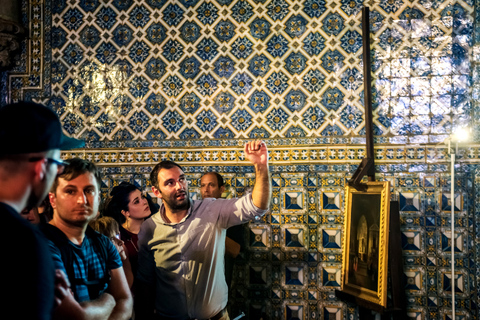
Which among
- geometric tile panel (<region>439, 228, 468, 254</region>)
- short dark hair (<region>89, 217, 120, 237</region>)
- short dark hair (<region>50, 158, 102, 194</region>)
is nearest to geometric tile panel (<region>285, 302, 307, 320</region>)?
geometric tile panel (<region>439, 228, 468, 254</region>)

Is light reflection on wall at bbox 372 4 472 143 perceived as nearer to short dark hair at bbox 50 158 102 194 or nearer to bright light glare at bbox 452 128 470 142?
bright light glare at bbox 452 128 470 142

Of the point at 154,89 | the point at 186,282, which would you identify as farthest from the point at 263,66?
the point at 186,282

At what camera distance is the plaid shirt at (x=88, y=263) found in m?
1.97

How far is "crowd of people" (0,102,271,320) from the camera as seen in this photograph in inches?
47.4

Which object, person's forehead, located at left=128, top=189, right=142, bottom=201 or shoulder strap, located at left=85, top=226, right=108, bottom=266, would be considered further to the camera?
person's forehead, located at left=128, top=189, right=142, bottom=201

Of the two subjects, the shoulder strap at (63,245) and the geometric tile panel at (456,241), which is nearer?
the shoulder strap at (63,245)

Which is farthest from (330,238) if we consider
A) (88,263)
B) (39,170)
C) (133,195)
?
(39,170)

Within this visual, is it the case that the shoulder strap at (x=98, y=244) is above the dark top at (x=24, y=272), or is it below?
below

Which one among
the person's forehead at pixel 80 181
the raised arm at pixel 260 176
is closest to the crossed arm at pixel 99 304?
the person's forehead at pixel 80 181

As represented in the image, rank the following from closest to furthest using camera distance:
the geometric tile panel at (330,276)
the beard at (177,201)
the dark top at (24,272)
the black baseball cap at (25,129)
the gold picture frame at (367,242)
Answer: the dark top at (24,272)
the black baseball cap at (25,129)
the beard at (177,201)
the gold picture frame at (367,242)
the geometric tile panel at (330,276)

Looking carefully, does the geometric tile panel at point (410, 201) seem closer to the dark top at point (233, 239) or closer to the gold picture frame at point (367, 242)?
the gold picture frame at point (367, 242)

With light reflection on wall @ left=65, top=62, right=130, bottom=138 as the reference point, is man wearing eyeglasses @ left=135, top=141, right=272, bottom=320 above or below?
below

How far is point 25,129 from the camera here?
135cm

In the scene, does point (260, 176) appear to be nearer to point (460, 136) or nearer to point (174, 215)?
point (174, 215)
